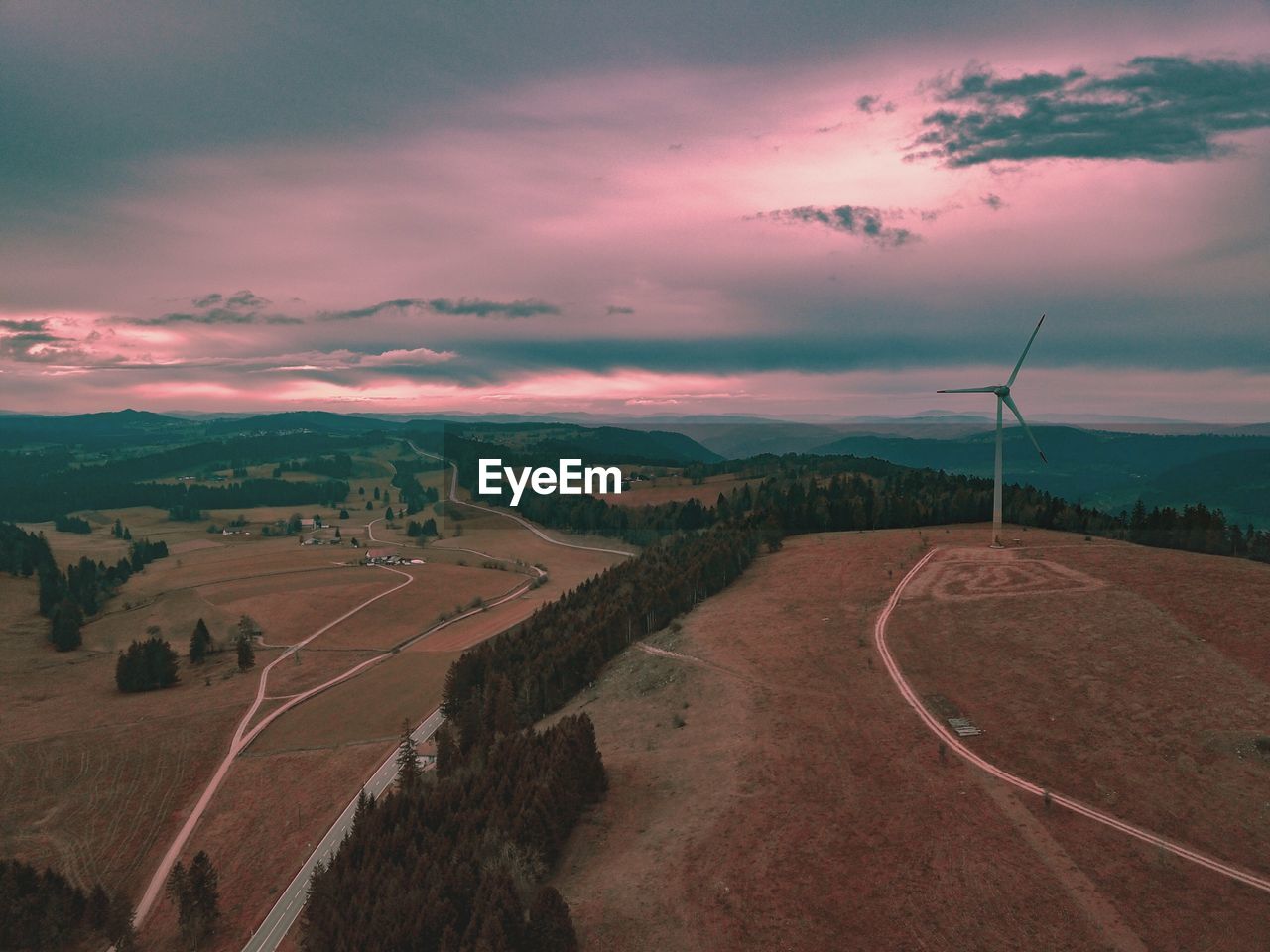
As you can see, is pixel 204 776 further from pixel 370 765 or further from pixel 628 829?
pixel 628 829

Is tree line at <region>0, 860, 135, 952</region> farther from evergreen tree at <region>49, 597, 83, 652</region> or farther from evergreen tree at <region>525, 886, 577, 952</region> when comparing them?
evergreen tree at <region>49, 597, 83, 652</region>

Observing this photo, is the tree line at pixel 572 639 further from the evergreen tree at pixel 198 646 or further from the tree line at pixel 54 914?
the evergreen tree at pixel 198 646

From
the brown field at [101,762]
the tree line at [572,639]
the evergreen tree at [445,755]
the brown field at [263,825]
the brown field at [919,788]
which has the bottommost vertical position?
the brown field at [101,762]

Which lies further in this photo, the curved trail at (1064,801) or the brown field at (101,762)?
the brown field at (101,762)

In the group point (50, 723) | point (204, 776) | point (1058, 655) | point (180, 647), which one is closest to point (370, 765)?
point (204, 776)

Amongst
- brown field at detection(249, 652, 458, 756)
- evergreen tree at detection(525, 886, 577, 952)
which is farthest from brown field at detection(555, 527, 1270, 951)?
brown field at detection(249, 652, 458, 756)

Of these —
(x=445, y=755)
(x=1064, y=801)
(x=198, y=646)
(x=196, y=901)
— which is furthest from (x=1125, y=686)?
(x=198, y=646)

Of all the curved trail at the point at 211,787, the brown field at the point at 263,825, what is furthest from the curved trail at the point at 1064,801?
the curved trail at the point at 211,787
